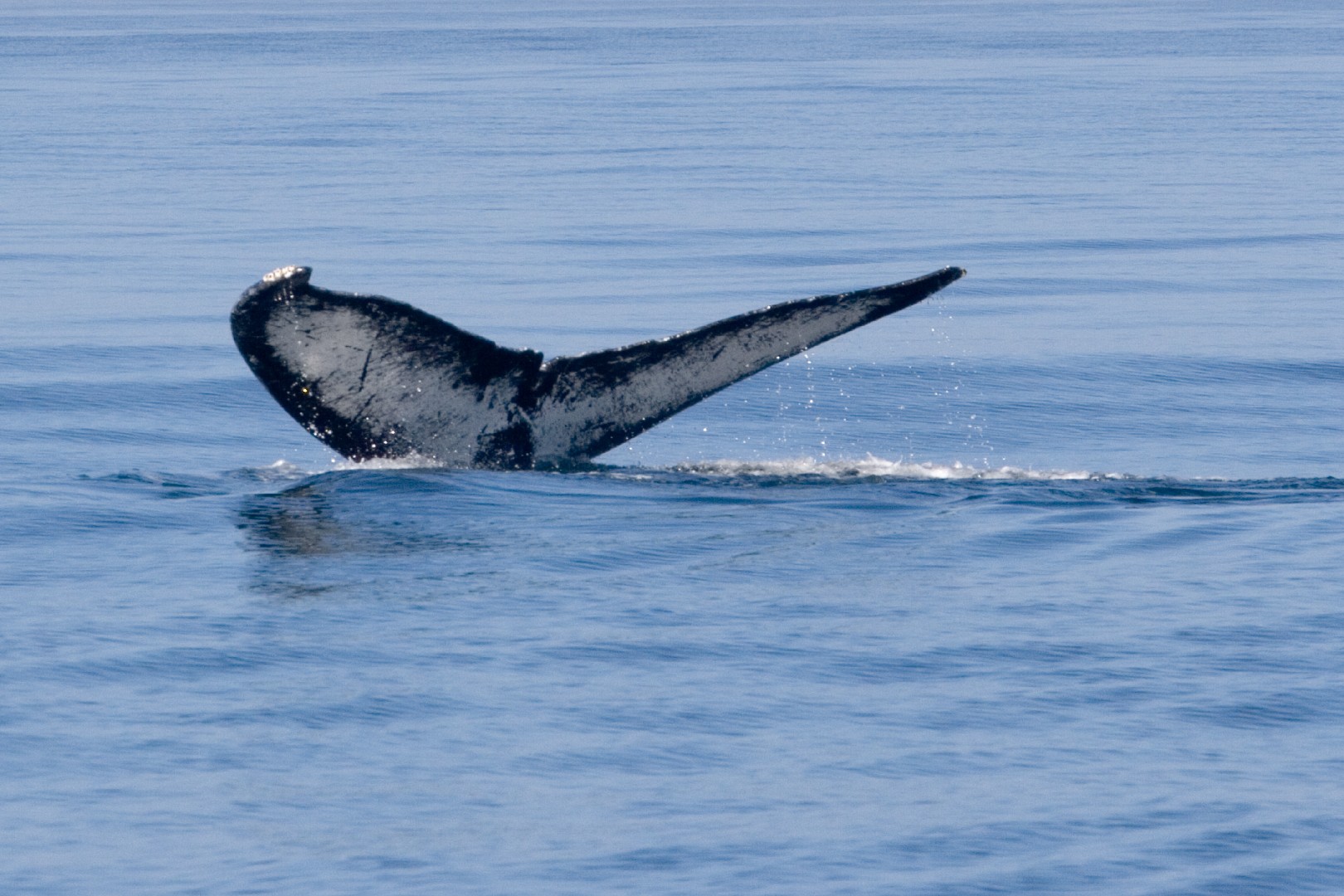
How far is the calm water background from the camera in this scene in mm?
6246

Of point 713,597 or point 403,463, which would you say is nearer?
point 713,597

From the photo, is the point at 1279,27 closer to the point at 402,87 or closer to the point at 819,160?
the point at 402,87

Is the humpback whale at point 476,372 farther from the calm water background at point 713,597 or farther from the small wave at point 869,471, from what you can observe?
the small wave at point 869,471

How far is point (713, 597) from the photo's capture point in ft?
28.0

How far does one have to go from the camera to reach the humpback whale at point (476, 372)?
899 cm

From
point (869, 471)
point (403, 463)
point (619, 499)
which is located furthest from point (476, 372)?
point (869, 471)

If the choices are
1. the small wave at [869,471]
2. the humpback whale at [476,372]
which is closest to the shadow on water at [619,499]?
the small wave at [869,471]

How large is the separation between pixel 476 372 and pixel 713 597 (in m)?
1.61

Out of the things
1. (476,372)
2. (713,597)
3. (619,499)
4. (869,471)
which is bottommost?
(713,597)

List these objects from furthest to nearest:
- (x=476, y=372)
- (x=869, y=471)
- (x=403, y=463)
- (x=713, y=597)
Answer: (x=869, y=471) → (x=403, y=463) → (x=476, y=372) → (x=713, y=597)

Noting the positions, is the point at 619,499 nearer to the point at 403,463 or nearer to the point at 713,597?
the point at 403,463

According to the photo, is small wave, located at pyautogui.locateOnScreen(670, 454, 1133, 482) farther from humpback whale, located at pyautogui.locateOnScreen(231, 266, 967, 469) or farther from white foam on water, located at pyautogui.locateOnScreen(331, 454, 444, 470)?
white foam on water, located at pyautogui.locateOnScreen(331, 454, 444, 470)

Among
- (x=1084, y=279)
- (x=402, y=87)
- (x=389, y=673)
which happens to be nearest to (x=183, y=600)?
(x=389, y=673)

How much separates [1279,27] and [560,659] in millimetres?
84827
